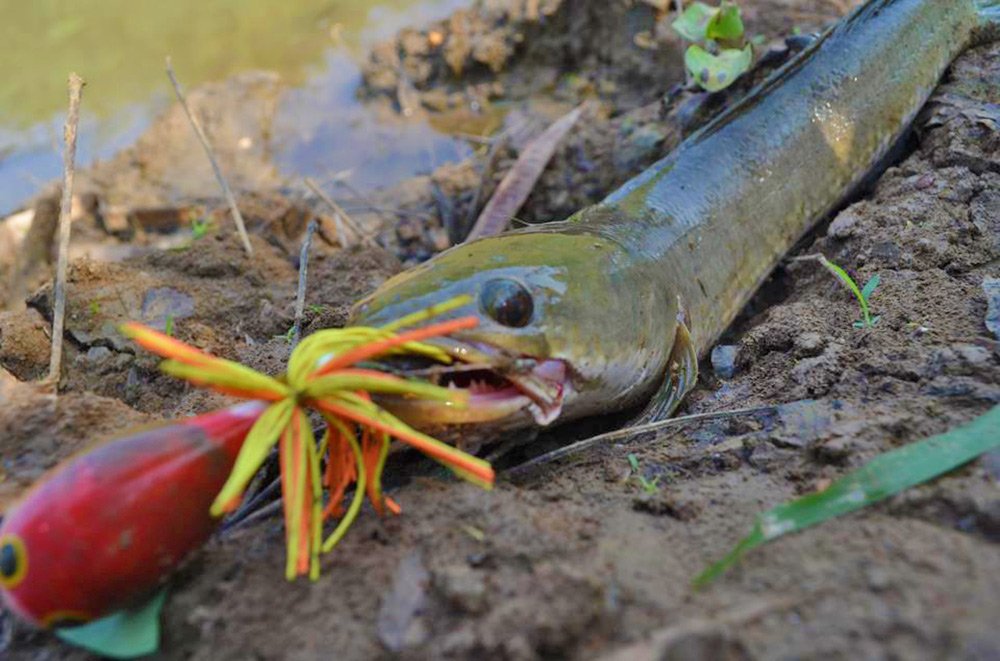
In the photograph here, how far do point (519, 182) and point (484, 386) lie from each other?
2.52 m

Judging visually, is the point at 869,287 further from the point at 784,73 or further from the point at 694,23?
the point at 694,23

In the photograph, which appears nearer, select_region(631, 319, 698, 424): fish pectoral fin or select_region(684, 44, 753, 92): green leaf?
select_region(631, 319, 698, 424): fish pectoral fin

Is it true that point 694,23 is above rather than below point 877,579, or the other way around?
above

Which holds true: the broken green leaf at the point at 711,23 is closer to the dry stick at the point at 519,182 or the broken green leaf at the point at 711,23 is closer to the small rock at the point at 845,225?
the dry stick at the point at 519,182

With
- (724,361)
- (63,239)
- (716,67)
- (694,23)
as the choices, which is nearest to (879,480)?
(724,361)

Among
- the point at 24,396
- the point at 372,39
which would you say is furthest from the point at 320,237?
the point at 372,39

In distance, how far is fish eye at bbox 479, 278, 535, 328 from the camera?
1.98 metres

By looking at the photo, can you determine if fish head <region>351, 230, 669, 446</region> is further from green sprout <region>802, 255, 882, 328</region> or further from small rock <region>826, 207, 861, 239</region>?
small rock <region>826, 207, 861, 239</region>

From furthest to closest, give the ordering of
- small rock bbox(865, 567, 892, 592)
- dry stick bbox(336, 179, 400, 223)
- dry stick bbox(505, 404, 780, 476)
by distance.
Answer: dry stick bbox(336, 179, 400, 223)
dry stick bbox(505, 404, 780, 476)
small rock bbox(865, 567, 892, 592)

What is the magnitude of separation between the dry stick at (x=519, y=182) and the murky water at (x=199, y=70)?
117cm

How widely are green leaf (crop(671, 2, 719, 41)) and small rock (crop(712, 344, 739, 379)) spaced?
2.05 m

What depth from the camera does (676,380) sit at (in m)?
2.52

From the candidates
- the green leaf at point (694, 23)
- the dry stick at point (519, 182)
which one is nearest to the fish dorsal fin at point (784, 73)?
the green leaf at point (694, 23)

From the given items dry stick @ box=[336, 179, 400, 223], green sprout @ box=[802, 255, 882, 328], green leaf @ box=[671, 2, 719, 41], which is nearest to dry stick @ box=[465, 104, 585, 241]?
dry stick @ box=[336, 179, 400, 223]
